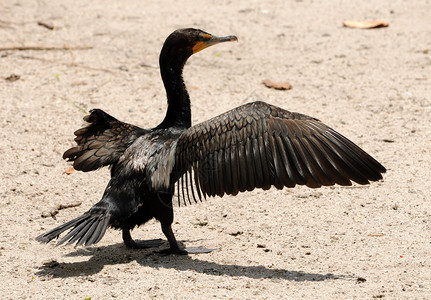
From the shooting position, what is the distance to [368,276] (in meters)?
4.85

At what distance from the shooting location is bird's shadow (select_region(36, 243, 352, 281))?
500 cm

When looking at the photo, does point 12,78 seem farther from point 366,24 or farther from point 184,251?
point 366,24

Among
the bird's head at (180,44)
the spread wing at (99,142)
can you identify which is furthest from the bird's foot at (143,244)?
the bird's head at (180,44)

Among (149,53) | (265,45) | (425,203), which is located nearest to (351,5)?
(265,45)

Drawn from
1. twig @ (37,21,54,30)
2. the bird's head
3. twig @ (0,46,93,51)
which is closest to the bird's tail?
the bird's head

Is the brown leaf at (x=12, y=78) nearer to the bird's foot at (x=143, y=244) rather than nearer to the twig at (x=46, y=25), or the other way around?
the twig at (x=46, y=25)

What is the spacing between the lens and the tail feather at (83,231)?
4.90 m

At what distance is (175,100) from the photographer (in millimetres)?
5836

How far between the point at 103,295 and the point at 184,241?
51.2 inches

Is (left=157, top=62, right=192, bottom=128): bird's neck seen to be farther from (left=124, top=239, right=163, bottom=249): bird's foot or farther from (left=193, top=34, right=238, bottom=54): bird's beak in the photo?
(left=124, top=239, right=163, bottom=249): bird's foot

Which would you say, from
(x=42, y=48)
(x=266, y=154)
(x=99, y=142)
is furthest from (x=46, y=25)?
(x=266, y=154)

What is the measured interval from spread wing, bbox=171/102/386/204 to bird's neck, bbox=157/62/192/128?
0.56 m

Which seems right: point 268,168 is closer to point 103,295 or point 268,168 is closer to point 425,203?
point 103,295

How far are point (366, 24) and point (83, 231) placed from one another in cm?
670
